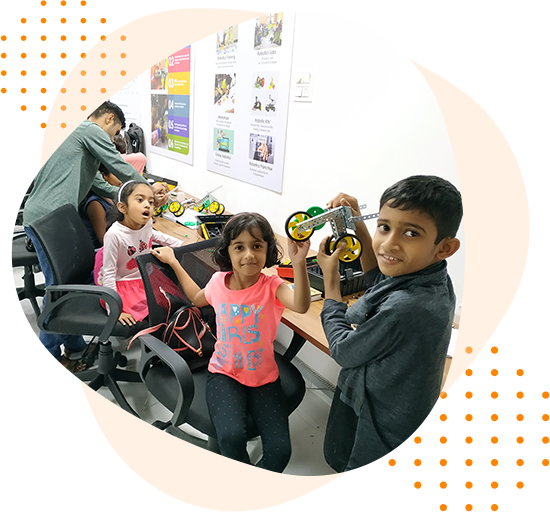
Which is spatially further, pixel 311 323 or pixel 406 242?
pixel 311 323

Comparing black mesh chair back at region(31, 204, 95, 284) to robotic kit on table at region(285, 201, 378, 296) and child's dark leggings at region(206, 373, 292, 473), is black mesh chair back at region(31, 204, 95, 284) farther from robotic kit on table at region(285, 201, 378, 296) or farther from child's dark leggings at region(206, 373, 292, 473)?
robotic kit on table at region(285, 201, 378, 296)

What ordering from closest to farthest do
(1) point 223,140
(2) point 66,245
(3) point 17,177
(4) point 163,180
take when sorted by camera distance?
(2) point 66,245, (1) point 223,140, (3) point 17,177, (4) point 163,180

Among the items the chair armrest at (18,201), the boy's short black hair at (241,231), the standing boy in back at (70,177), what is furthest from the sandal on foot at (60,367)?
the chair armrest at (18,201)

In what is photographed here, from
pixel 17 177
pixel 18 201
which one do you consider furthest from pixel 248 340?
pixel 17 177

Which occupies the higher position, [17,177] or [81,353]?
[17,177]

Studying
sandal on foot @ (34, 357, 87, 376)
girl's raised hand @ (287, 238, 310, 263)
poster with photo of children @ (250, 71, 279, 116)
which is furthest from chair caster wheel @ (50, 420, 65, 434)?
poster with photo of children @ (250, 71, 279, 116)

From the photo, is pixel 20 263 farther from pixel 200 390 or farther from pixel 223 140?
pixel 200 390

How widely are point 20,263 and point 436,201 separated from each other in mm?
2574

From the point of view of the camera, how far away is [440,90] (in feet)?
5.17

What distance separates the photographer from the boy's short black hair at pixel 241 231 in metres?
1.36

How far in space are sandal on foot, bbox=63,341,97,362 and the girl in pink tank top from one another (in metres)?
1.20

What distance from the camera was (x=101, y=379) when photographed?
201 cm

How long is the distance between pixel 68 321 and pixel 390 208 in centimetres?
155

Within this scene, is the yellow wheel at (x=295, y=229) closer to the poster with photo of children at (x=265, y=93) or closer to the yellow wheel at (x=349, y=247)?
the yellow wheel at (x=349, y=247)
